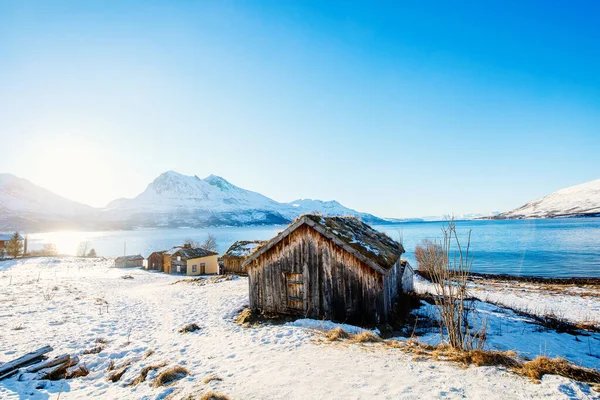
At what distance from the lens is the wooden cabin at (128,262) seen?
56.6 metres

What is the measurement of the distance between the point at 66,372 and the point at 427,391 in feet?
32.0

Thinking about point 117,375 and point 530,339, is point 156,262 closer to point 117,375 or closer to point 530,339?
point 117,375

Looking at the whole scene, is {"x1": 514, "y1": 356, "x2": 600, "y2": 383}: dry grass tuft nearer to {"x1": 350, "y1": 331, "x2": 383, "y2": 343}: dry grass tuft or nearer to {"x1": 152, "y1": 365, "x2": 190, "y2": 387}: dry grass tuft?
{"x1": 350, "y1": 331, "x2": 383, "y2": 343}: dry grass tuft

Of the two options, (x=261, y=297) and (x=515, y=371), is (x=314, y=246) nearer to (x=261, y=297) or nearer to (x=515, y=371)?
(x=261, y=297)

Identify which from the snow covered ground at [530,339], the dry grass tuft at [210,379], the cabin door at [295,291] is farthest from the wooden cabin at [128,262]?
the dry grass tuft at [210,379]

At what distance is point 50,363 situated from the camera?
8602 millimetres

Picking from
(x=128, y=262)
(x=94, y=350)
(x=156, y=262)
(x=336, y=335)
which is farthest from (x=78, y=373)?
(x=128, y=262)

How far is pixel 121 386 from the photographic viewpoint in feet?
23.8

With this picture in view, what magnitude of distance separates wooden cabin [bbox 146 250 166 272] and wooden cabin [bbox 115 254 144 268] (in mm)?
7284

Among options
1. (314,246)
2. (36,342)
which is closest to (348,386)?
(314,246)

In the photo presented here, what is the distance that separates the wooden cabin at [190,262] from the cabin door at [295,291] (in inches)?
1441

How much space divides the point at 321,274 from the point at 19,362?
10237mm

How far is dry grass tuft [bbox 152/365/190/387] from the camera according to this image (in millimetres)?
6902

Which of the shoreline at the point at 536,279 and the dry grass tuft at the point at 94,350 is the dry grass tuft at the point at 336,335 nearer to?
the dry grass tuft at the point at 94,350
